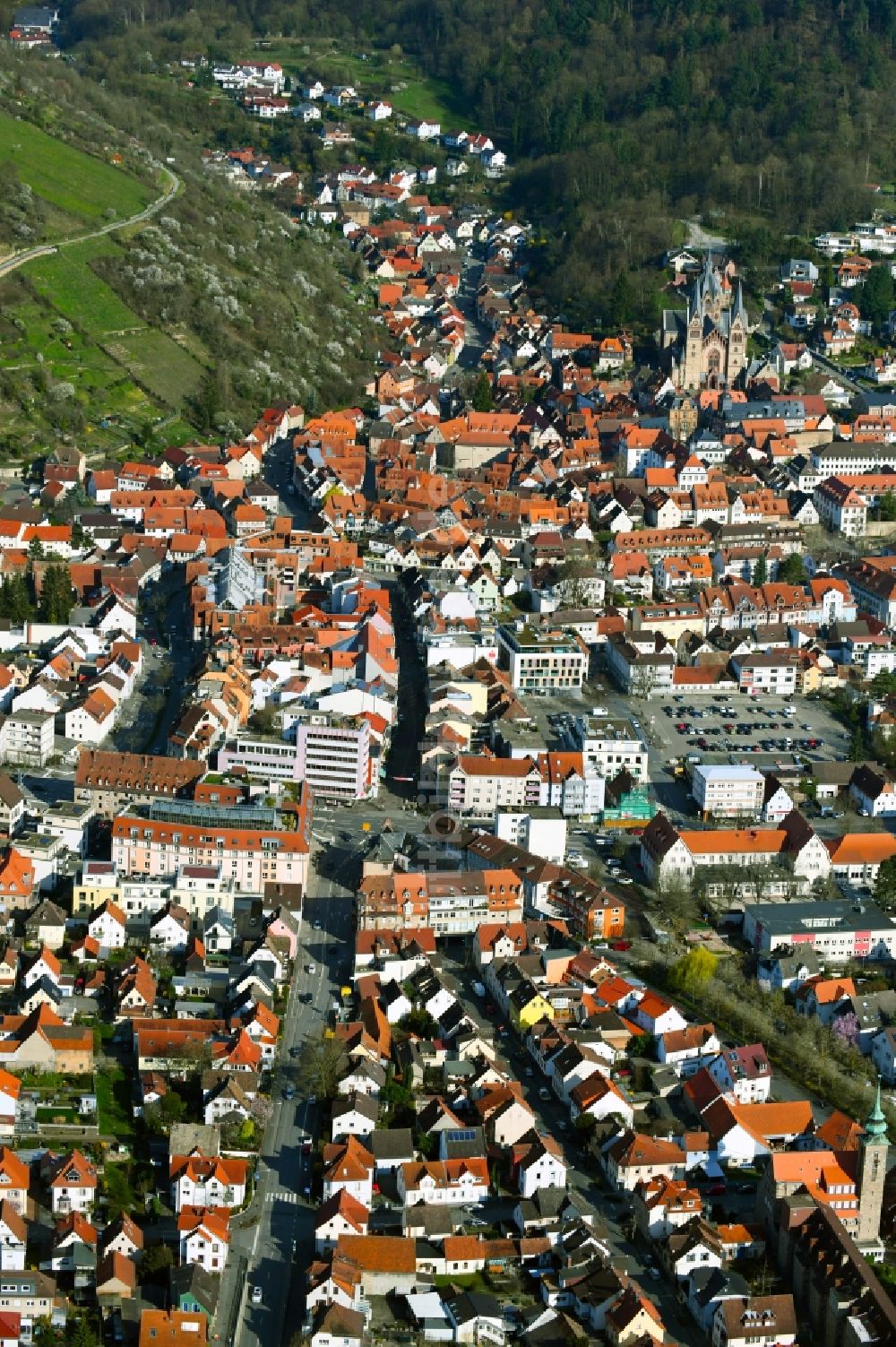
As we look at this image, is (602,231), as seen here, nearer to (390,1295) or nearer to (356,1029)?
(356,1029)

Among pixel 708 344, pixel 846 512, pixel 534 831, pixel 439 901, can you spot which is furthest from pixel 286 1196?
pixel 708 344

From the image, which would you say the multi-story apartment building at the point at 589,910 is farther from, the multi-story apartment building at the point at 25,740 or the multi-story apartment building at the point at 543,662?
the multi-story apartment building at the point at 25,740

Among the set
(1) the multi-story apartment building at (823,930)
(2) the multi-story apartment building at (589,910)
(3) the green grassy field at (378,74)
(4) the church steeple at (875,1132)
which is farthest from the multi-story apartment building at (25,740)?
(3) the green grassy field at (378,74)

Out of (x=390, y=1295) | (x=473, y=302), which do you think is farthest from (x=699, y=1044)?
(x=473, y=302)

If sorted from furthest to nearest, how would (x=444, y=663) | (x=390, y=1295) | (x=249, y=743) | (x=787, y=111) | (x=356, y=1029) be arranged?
(x=787, y=111)
(x=444, y=663)
(x=249, y=743)
(x=356, y=1029)
(x=390, y=1295)

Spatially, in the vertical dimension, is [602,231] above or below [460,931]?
above

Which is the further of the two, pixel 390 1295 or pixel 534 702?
pixel 534 702
